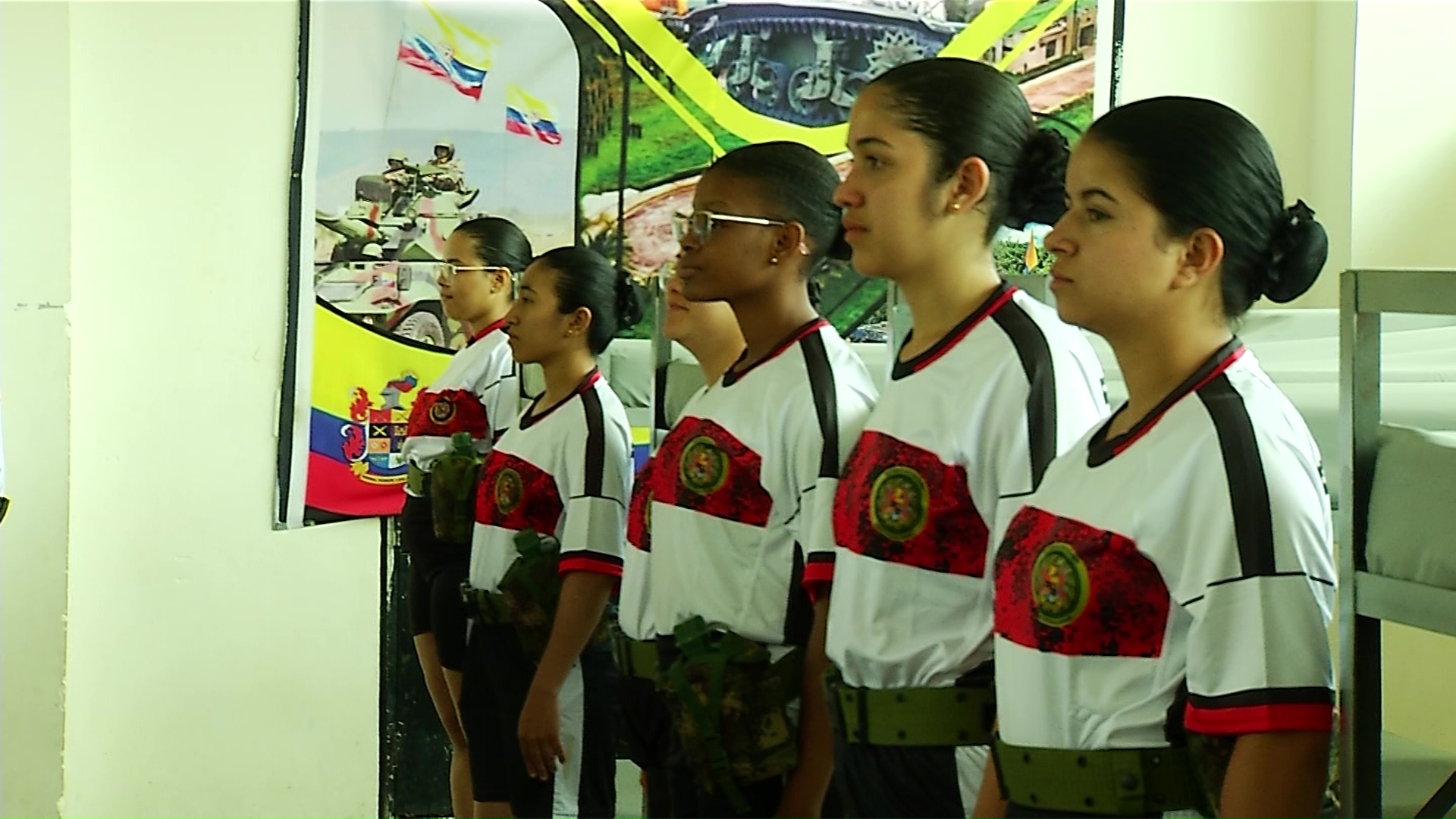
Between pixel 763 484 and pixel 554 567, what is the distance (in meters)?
0.91

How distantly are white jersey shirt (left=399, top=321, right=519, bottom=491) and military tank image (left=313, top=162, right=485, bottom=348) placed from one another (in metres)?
0.79

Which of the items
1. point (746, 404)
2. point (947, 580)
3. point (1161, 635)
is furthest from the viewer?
point (746, 404)

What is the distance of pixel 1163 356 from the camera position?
4.64 feet

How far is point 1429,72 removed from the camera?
4.09 meters

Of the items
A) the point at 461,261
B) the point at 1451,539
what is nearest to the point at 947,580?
the point at 1451,539

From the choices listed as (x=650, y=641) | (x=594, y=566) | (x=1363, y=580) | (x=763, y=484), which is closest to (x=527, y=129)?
(x=594, y=566)

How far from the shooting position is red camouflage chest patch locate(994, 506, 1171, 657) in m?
1.33

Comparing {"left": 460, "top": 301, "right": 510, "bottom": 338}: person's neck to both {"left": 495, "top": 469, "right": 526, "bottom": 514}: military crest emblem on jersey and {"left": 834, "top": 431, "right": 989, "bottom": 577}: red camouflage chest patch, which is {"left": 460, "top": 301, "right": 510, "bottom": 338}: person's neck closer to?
{"left": 495, "top": 469, "right": 526, "bottom": 514}: military crest emblem on jersey

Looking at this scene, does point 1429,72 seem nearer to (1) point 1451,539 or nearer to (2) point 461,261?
(2) point 461,261

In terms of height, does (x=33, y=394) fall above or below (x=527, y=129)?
Answer: below

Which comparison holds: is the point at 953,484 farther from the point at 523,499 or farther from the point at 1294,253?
the point at 523,499

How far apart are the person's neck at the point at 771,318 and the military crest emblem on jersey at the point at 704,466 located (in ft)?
0.43

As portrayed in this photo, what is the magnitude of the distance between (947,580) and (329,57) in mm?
3197

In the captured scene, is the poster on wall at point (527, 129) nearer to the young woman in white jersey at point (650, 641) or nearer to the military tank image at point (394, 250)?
the military tank image at point (394, 250)
